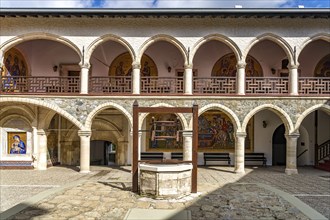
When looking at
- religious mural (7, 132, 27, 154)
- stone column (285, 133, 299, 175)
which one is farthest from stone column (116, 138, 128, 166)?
stone column (285, 133, 299, 175)

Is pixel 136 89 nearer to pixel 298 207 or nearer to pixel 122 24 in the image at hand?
pixel 122 24

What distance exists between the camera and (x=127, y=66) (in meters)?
14.6

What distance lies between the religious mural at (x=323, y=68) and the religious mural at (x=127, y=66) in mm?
8112

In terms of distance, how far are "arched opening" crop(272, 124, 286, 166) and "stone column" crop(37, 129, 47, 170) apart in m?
11.6

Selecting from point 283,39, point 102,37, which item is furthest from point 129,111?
point 283,39

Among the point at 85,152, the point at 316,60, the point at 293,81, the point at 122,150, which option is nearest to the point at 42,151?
the point at 85,152

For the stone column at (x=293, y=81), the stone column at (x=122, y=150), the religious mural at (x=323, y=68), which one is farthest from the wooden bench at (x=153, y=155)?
the religious mural at (x=323, y=68)

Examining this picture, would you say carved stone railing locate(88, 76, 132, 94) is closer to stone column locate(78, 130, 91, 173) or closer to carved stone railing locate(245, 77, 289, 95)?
stone column locate(78, 130, 91, 173)

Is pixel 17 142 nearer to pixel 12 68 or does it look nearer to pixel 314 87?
pixel 12 68

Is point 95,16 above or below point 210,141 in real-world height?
above

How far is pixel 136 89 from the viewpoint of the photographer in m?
12.1

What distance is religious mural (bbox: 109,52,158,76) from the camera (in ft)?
47.7

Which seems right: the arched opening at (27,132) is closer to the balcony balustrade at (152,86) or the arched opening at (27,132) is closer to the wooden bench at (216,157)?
the balcony balustrade at (152,86)

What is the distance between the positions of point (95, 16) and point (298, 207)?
1002cm
